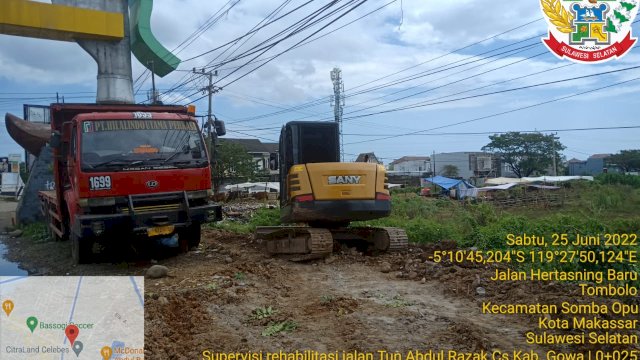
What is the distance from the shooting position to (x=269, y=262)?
828 cm

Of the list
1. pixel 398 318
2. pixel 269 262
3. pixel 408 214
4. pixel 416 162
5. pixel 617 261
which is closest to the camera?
pixel 398 318

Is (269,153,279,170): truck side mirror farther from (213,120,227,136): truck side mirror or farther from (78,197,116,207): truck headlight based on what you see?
(78,197,116,207): truck headlight

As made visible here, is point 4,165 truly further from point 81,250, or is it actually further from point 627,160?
point 627,160

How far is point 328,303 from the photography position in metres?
5.62

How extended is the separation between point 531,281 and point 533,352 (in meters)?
2.09

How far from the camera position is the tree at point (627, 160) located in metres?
66.8

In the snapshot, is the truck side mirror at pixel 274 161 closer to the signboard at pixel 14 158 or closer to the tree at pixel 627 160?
the signboard at pixel 14 158

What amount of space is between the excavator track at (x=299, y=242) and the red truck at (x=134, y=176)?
4.09 ft

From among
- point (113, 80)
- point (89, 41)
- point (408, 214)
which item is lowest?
point (408, 214)

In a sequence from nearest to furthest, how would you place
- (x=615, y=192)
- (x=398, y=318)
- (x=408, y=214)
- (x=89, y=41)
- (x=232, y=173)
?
(x=398, y=318) → (x=89, y=41) → (x=408, y=214) → (x=615, y=192) → (x=232, y=173)

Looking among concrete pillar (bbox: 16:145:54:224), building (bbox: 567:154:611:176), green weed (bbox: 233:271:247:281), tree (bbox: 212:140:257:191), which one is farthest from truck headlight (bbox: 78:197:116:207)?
building (bbox: 567:154:611:176)

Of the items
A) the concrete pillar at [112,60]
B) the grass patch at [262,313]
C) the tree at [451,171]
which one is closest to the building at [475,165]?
the tree at [451,171]

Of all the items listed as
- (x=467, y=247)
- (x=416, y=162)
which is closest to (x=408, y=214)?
(x=467, y=247)

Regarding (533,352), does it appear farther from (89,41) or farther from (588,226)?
(89,41)
